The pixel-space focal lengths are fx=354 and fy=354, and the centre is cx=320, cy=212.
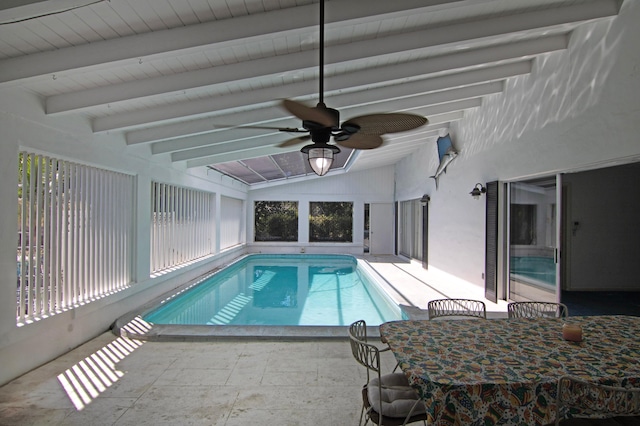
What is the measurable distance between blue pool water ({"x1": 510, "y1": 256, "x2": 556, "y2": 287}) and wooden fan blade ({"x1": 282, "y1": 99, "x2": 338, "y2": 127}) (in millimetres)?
3796

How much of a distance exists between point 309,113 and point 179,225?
596cm

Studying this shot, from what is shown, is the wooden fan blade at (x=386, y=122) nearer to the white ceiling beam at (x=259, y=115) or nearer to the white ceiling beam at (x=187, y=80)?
the white ceiling beam at (x=187, y=80)

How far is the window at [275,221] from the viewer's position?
543 inches

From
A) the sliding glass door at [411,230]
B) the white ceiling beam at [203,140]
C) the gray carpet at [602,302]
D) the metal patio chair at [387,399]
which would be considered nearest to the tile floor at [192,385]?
the metal patio chair at [387,399]

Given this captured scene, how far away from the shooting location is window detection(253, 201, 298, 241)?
13805 mm

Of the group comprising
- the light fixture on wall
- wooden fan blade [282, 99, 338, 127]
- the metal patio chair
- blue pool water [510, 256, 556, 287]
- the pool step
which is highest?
wooden fan blade [282, 99, 338, 127]

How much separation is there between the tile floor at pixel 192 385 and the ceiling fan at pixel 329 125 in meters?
1.79

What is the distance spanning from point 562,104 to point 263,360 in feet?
14.2

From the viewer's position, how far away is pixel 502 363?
1824 mm

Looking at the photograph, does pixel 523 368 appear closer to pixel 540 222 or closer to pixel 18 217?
pixel 540 222

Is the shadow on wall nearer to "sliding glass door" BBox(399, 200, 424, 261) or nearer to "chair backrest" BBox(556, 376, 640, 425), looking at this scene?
"chair backrest" BBox(556, 376, 640, 425)

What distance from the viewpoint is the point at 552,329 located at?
2.36 meters

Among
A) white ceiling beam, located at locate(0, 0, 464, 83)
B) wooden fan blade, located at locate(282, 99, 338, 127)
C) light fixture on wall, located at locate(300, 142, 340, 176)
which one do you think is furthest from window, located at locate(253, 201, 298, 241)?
wooden fan blade, located at locate(282, 99, 338, 127)

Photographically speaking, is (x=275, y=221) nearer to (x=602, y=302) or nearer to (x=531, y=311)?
(x=602, y=302)
